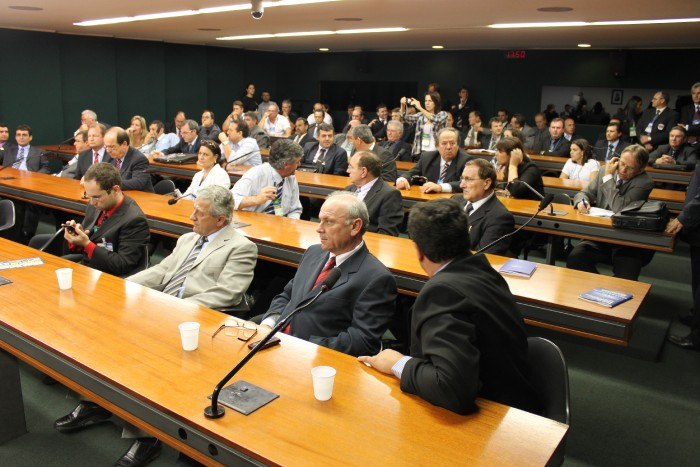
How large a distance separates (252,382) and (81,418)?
1422 millimetres

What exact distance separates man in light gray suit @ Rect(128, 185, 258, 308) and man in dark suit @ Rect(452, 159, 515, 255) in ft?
4.81

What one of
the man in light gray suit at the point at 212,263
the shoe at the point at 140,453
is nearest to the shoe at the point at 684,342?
the man in light gray suit at the point at 212,263

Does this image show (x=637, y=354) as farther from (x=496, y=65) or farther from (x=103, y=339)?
(x=496, y=65)

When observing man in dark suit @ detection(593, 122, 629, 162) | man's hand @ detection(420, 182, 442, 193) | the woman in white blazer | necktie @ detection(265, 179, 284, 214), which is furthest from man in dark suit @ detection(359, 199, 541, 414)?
man in dark suit @ detection(593, 122, 629, 162)

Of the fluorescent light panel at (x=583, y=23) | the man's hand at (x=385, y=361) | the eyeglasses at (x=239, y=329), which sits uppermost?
the fluorescent light panel at (x=583, y=23)

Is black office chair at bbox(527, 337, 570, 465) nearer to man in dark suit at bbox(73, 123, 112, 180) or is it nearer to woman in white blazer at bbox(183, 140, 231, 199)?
woman in white blazer at bbox(183, 140, 231, 199)

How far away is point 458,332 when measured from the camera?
5.55 feet

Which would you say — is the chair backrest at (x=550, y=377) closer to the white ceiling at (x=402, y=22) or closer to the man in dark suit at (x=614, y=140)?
the white ceiling at (x=402, y=22)

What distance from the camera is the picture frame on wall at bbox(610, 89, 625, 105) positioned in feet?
38.5

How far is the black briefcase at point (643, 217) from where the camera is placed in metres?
3.99

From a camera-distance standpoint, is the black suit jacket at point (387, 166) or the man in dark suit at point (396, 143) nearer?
the black suit jacket at point (387, 166)

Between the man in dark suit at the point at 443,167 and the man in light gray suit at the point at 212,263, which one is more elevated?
the man in dark suit at the point at 443,167

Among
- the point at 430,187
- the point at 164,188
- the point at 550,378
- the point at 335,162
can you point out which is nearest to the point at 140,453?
the point at 550,378

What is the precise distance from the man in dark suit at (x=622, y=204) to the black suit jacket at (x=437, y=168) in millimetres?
1081
